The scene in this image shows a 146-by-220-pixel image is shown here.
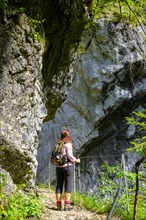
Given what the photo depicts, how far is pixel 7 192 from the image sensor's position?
205 inches

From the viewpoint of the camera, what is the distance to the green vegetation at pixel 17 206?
4.57 metres

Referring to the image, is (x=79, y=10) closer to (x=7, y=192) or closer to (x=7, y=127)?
(x=7, y=127)

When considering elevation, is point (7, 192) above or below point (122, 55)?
below

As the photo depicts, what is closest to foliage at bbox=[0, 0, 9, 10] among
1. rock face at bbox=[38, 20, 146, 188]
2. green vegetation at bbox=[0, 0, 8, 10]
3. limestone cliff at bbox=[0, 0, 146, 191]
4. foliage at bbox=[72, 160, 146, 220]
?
green vegetation at bbox=[0, 0, 8, 10]

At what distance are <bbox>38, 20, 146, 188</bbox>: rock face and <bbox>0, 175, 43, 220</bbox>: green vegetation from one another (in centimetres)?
965

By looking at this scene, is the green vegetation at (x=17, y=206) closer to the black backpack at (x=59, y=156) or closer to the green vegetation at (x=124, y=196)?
the black backpack at (x=59, y=156)

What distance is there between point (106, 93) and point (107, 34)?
254 centimetres

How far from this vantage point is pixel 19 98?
5.96 meters

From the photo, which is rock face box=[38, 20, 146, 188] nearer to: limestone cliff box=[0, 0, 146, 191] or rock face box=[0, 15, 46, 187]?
limestone cliff box=[0, 0, 146, 191]

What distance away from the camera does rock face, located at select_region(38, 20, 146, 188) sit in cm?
1482

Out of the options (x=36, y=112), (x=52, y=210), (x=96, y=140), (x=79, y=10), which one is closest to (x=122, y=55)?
(x=96, y=140)

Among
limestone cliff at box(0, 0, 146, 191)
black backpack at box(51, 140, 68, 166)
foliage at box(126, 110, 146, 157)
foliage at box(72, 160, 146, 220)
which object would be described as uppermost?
limestone cliff at box(0, 0, 146, 191)

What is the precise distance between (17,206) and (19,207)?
0.20ft

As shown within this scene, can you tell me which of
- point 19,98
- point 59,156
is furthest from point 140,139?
point 19,98
